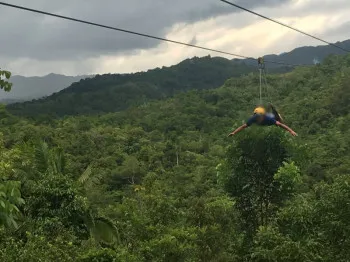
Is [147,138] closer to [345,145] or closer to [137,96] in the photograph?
[345,145]

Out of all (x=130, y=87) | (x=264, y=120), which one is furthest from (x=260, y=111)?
(x=130, y=87)

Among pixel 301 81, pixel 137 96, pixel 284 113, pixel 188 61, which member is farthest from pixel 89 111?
pixel 188 61

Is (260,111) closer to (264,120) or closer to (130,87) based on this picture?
(264,120)

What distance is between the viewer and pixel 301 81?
228ft

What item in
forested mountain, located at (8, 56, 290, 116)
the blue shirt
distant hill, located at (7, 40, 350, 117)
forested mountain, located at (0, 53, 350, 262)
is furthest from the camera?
forested mountain, located at (8, 56, 290, 116)

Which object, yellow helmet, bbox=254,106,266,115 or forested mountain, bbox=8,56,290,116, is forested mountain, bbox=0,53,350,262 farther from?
forested mountain, bbox=8,56,290,116

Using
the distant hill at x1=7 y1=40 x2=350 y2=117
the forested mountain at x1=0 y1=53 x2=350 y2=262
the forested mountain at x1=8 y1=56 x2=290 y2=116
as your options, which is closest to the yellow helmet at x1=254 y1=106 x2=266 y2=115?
the forested mountain at x1=0 y1=53 x2=350 y2=262

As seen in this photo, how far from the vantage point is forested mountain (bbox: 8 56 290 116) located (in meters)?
99.1

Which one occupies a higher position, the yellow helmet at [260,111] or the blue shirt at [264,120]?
the yellow helmet at [260,111]

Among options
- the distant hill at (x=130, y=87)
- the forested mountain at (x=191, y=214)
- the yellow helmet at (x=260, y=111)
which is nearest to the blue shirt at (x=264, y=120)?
the yellow helmet at (x=260, y=111)

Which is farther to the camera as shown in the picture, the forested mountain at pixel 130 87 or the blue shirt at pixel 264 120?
the forested mountain at pixel 130 87

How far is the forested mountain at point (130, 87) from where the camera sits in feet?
325

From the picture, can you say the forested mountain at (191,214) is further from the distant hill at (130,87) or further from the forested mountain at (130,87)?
the forested mountain at (130,87)

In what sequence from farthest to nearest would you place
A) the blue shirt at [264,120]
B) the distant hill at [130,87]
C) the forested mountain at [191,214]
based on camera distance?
1. the distant hill at [130,87]
2. the forested mountain at [191,214]
3. the blue shirt at [264,120]
